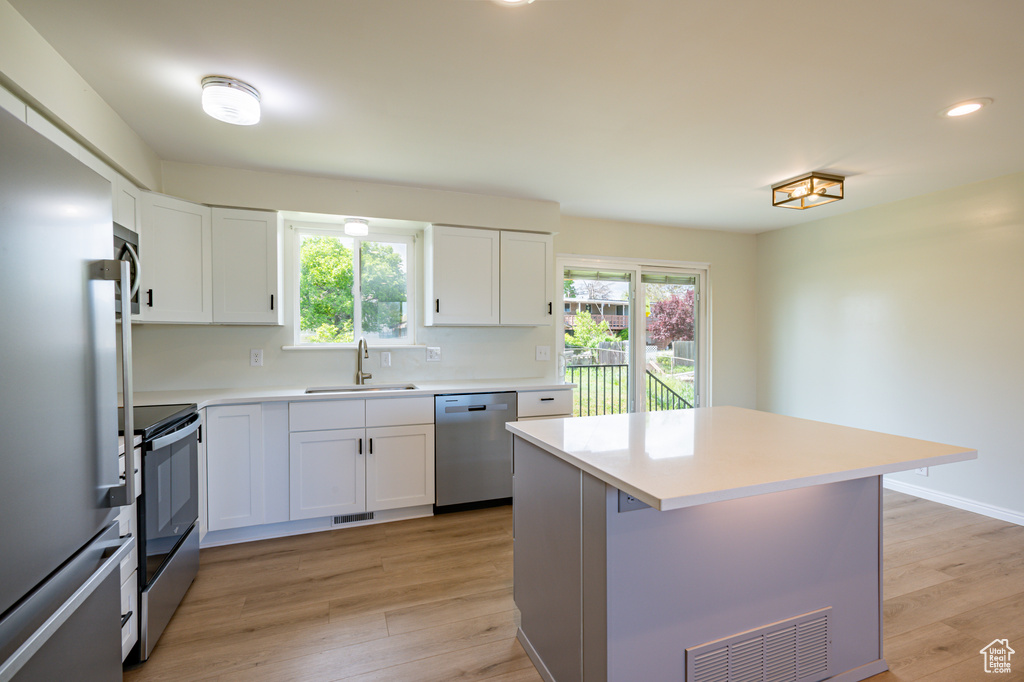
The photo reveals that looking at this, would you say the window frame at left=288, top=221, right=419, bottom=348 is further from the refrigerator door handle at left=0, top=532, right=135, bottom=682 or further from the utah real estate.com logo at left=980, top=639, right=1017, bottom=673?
the utah real estate.com logo at left=980, top=639, right=1017, bottom=673

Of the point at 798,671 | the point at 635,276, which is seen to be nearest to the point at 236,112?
the point at 798,671

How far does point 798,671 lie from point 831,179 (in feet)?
9.97

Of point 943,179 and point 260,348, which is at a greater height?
point 943,179

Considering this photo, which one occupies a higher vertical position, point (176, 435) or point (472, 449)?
point (176, 435)

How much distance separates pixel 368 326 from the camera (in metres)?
3.72

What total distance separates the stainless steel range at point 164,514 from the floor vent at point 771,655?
2.04m

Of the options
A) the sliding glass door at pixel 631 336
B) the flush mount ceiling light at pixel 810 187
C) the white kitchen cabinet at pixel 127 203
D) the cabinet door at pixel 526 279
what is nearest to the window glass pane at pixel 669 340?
the sliding glass door at pixel 631 336

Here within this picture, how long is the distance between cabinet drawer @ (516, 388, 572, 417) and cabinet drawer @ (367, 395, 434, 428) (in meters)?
0.68

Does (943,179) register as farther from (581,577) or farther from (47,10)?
(47,10)

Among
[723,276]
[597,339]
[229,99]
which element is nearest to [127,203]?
[229,99]

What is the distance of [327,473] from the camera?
3010 millimetres

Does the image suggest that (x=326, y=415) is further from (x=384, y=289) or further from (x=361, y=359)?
(x=384, y=289)

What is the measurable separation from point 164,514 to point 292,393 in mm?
1147

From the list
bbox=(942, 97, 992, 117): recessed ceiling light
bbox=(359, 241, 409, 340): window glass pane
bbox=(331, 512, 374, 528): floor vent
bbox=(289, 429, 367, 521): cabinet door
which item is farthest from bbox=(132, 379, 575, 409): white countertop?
bbox=(942, 97, 992, 117): recessed ceiling light
